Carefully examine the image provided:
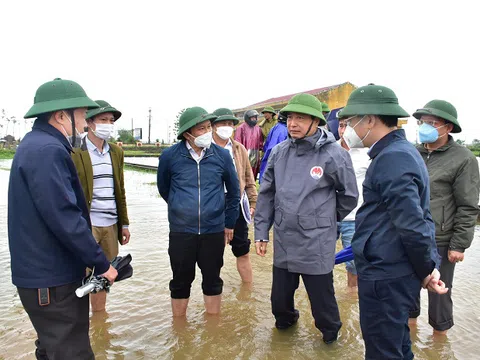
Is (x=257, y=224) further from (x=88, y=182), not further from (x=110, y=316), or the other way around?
(x=110, y=316)

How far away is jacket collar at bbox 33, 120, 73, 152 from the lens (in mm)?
2338

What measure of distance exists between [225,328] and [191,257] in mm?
763

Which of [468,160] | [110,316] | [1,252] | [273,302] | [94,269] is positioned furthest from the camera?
[1,252]

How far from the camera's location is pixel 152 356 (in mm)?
3387

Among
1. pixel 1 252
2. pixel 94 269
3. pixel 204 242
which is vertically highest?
pixel 94 269

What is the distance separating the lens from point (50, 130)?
235 cm

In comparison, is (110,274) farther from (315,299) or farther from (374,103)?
(374,103)

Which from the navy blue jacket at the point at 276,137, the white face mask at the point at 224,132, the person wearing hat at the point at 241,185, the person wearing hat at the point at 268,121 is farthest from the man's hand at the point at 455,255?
the person wearing hat at the point at 268,121

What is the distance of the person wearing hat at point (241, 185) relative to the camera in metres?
4.70

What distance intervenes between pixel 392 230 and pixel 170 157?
83.4 inches

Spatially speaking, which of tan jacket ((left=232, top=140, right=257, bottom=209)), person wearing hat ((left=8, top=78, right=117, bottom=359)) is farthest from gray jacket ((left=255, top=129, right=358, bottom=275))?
person wearing hat ((left=8, top=78, right=117, bottom=359))

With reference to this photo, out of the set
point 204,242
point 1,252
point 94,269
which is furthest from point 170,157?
point 1,252

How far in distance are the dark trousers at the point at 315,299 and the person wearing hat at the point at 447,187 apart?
Result: 956 mm

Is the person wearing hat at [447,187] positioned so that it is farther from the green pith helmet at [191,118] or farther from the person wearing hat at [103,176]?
the person wearing hat at [103,176]
